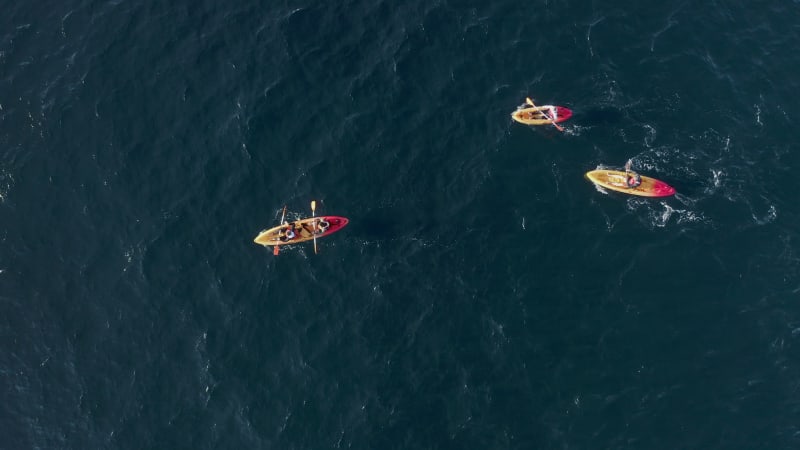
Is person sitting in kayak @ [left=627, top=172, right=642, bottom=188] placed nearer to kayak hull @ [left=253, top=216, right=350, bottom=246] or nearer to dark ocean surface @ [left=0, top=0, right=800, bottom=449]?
dark ocean surface @ [left=0, top=0, right=800, bottom=449]

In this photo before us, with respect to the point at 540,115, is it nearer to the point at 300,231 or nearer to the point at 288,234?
the point at 300,231

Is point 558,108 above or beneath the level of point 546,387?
above

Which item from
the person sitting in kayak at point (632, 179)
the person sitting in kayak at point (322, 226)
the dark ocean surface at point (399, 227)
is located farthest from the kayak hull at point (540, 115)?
the person sitting in kayak at point (322, 226)

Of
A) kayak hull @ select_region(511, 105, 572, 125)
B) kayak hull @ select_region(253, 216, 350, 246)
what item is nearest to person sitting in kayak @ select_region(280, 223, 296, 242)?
kayak hull @ select_region(253, 216, 350, 246)

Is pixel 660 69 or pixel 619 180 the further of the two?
pixel 660 69

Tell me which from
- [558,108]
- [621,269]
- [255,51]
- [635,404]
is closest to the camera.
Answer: [635,404]

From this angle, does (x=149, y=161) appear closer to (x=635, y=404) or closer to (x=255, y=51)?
(x=255, y=51)

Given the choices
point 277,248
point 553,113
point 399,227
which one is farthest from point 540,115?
point 277,248

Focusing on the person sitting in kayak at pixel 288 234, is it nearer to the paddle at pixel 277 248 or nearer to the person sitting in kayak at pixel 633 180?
the paddle at pixel 277 248

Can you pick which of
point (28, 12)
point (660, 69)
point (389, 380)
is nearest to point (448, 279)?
point (389, 380)

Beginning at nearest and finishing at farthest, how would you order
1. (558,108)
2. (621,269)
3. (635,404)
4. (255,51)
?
(635,404)
(621,269)
(558,108)
(255,51)
